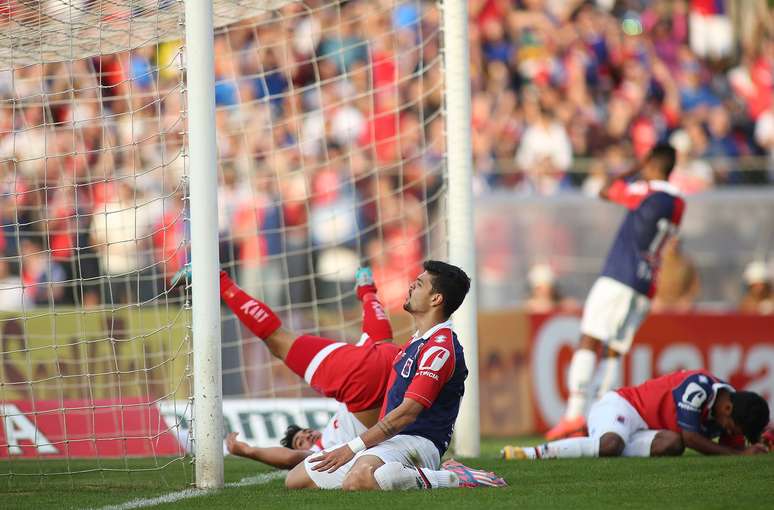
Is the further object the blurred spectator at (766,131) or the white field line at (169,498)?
the blurred spectator at (766,131)

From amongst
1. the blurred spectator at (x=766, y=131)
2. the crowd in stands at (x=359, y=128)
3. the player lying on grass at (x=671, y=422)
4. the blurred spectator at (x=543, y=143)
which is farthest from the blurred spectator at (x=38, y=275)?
the blurred spectator at (x=766, y=131)

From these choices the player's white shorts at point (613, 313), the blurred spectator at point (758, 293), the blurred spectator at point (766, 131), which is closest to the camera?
the player's white shorts at point (613, 313)

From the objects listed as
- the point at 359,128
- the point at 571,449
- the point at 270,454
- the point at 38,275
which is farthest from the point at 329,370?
the point at 359,128

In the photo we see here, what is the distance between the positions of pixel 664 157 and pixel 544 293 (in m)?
2.73

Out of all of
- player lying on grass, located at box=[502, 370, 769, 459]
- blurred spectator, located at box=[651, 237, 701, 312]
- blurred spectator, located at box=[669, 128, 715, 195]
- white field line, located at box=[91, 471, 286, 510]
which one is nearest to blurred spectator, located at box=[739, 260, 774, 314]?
blurred spectator, located at box=[651, 237, 701, 312]

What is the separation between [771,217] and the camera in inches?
523

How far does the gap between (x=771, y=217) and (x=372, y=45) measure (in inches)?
194

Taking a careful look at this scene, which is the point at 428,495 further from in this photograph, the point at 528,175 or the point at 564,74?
the point at 564,74

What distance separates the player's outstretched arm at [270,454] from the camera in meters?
7.13

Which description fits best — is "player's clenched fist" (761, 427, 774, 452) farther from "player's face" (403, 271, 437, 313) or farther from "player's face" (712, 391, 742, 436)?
"player's face" (403, 271, 437, 313)

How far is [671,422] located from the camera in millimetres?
8508

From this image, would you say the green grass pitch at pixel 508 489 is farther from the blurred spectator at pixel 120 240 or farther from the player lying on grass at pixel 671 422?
the blurred spectator at pixel 120 240

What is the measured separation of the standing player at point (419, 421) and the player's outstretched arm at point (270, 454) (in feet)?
2.06

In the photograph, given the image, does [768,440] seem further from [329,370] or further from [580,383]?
[329,370]
